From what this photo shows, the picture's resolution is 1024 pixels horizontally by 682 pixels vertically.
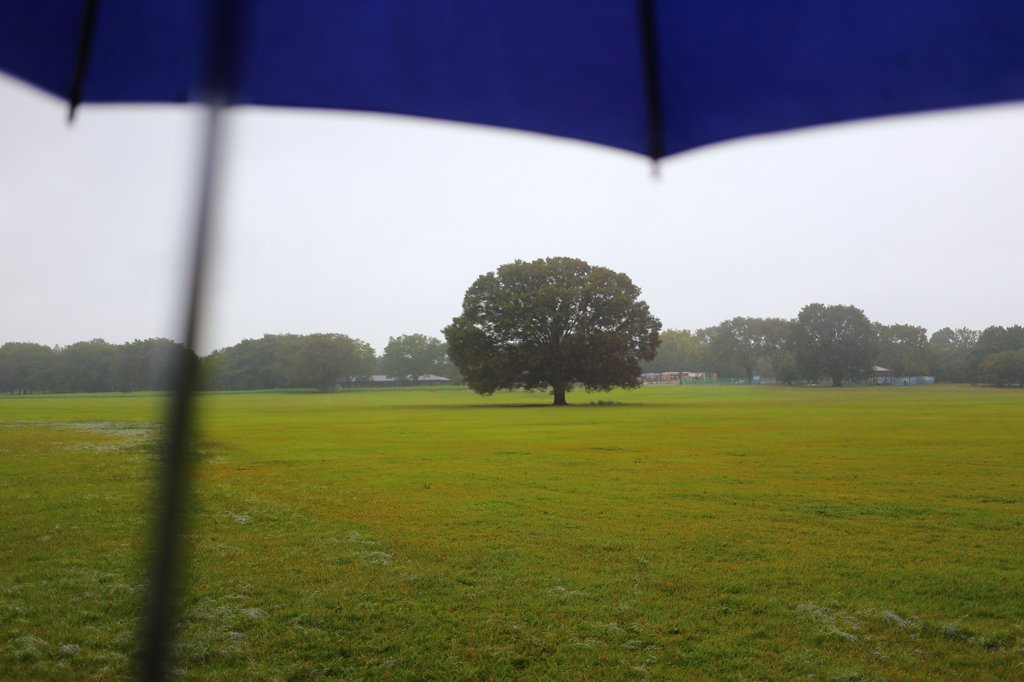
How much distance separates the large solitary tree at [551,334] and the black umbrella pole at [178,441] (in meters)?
33.2

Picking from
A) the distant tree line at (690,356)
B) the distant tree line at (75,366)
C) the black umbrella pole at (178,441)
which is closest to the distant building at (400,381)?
the distant tree line at (690,356)

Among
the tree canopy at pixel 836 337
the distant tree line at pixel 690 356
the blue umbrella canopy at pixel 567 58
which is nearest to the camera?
the blue umbrella canopy at pixel 567 58

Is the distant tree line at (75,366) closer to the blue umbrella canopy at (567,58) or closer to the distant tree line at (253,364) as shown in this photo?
the distant tree line at (253,364)

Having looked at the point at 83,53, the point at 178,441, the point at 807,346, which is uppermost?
the point at 807,346

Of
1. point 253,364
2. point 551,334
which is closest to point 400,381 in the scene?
point 253,364

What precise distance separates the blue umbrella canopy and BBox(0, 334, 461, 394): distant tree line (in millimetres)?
17184

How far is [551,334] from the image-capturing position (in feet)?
116

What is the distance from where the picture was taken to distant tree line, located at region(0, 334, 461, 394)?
2328cm

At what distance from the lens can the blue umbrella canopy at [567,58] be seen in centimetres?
140

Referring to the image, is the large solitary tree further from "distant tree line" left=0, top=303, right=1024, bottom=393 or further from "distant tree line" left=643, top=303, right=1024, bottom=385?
"distant tree line" left=643, top=303, right=1024, bottom=385

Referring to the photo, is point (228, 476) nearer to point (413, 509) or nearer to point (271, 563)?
point (413, 509)

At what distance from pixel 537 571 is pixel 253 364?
40611mm

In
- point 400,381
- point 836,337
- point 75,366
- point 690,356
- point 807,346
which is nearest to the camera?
point 75,366

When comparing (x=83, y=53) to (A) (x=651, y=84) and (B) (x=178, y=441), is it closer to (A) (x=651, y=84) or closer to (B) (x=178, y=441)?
(B) (x=178, y=441)
